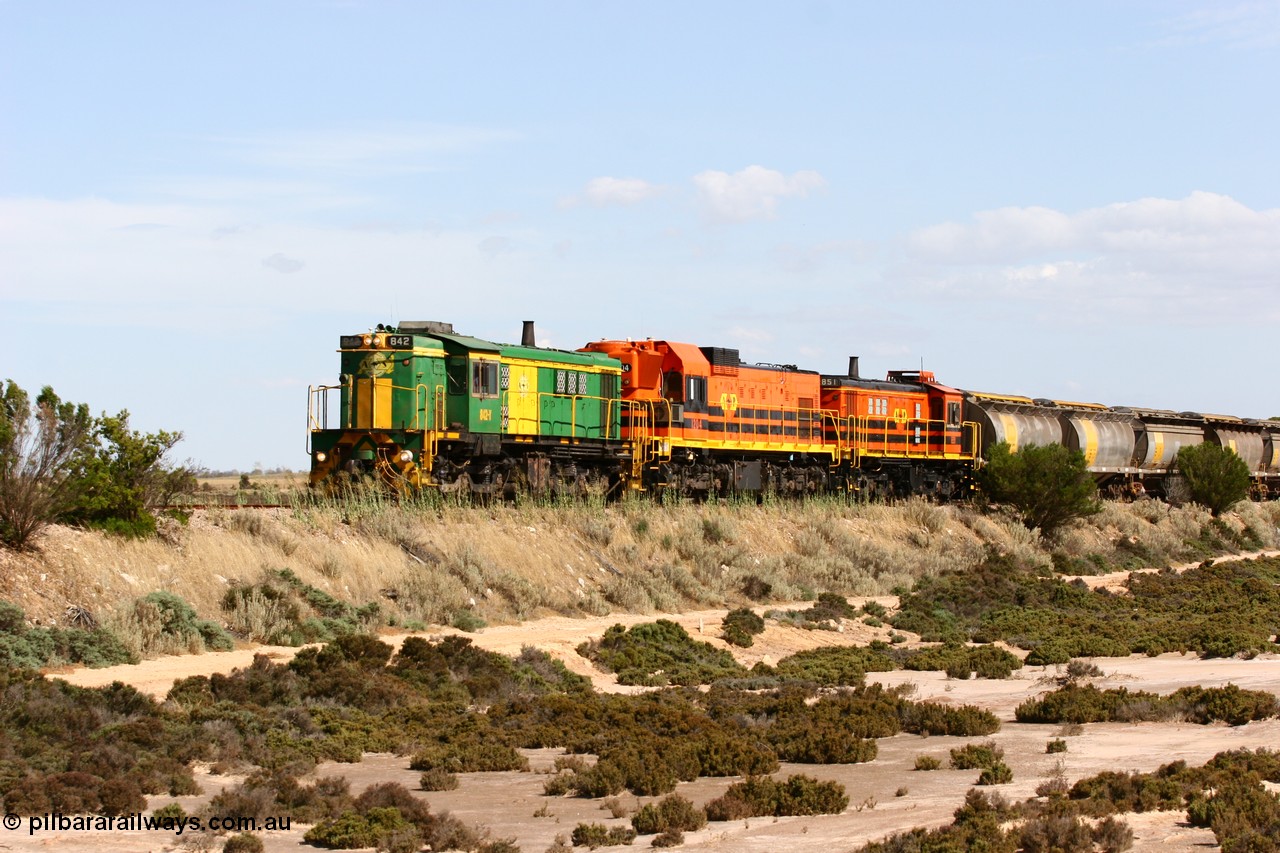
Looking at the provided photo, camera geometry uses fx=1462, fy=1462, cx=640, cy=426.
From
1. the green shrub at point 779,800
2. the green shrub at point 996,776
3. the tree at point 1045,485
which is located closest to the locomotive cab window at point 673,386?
the tree at point 1045,485

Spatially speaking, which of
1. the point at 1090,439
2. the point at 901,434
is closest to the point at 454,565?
the point at 901,434

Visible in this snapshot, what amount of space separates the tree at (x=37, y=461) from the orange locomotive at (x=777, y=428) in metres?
15.0

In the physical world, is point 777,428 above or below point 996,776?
above

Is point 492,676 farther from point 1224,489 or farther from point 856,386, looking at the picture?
point 1224,489

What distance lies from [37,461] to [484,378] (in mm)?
10642

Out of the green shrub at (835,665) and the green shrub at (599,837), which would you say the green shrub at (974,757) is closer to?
the green shrub at (599,837)

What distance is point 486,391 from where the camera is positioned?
1148 inches

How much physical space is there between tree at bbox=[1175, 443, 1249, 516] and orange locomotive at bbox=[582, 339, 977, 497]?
40.7 ft

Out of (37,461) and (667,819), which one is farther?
(37,461)

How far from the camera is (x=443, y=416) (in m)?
28.4

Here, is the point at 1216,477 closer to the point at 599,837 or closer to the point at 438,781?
the point at 438,781

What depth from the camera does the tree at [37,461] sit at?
18844 mm

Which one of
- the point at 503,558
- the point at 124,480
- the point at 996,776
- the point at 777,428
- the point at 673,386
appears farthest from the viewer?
the point at 777,428

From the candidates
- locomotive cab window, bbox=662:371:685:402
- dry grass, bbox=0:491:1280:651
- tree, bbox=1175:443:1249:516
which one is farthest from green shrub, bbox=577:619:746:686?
tree, bbox=1175:443:1249:516
